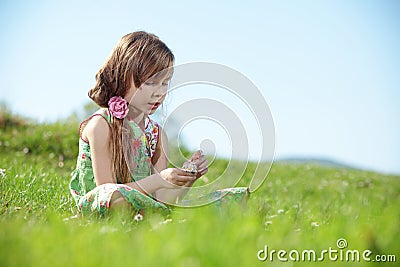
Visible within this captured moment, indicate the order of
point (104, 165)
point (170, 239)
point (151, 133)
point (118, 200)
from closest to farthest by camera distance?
point (170, 239) → point (118, 200) → point (104, 165) → point (151, 133)

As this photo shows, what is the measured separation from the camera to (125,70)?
3600mm

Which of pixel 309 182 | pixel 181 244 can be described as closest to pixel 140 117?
pixel 181 244

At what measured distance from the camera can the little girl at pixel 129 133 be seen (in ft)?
11.0

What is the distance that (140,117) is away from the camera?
3.81 m

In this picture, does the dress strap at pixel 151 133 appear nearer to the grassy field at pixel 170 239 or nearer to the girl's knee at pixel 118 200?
the grassy field at pixel 170 239

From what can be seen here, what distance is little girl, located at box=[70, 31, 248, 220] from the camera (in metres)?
3.37

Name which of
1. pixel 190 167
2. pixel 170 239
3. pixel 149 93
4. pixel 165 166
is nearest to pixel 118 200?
pixel 190 167

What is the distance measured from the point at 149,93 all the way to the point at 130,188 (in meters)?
0.77

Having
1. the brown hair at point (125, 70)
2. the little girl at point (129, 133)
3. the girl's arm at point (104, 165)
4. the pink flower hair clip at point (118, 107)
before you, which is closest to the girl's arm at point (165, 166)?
the little girl at point (129, 133)

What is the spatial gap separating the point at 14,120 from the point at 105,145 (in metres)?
6.10

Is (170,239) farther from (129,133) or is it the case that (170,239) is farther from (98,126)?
(129,133)

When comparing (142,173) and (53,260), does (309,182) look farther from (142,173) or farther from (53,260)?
(53,260)

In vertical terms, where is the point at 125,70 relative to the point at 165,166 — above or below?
above

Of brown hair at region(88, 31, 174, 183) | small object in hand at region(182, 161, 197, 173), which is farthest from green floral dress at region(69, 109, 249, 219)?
small object in hand at region(182, 161, 197, 173)
